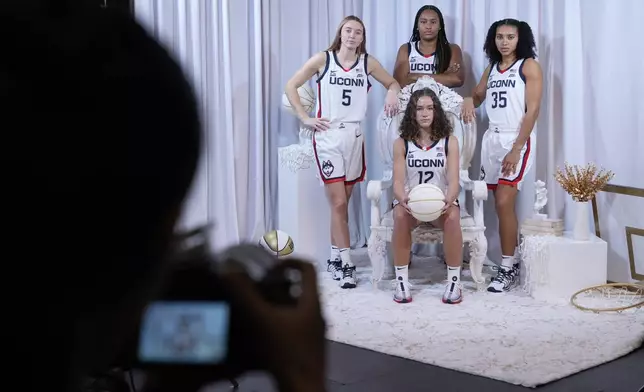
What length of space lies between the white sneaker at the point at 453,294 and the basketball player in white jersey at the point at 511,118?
373 mm

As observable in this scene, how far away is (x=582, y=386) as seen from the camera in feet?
9.71

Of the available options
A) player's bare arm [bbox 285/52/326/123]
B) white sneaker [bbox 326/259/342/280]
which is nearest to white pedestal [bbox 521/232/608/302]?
white sneaker [bbox 326/259/342/280]

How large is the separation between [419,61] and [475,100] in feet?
1.35

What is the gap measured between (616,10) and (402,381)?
2.65 meters

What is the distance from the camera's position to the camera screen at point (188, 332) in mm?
415

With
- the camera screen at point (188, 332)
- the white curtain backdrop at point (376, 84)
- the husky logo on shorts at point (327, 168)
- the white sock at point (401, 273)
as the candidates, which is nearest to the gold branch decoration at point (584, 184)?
the white curtain backdrop at point (376, 84)

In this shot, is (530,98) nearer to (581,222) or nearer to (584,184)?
(584,184)

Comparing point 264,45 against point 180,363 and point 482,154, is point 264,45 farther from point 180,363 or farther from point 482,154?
point 180,363

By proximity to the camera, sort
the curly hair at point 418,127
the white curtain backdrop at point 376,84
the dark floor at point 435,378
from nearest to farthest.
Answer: the dark floor at point 435,378, the curly hair at point 418,127, the white curtain backdrop at point 376,84

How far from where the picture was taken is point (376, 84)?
18.5ft

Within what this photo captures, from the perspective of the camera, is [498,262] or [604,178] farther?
[498,262]

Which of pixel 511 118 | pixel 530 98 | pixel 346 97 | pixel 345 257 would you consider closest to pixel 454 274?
pixel 345 257

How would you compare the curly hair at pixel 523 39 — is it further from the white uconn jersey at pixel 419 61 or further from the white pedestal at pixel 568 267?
the white pedestal at pixel 568 267

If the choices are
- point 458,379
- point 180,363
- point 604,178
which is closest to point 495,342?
point 458,379
